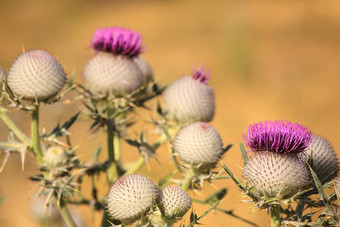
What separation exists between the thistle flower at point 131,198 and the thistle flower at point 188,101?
1.87 m

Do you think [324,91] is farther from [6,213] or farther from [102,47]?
[102,47]

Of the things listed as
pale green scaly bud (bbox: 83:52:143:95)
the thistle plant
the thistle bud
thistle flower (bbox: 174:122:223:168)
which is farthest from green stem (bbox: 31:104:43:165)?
the thistle bud

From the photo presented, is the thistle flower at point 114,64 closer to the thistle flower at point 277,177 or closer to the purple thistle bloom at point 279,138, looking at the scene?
the purple thistle bloom at point 279,138

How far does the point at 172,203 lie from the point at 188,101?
2.09 meters

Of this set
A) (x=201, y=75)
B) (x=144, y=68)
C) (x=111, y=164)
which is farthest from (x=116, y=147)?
(x=201, y=75)

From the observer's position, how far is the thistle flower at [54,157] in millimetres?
4594

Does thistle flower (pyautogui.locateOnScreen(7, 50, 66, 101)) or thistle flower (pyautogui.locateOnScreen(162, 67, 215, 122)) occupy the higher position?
thistle flower (pyautogui.locateOnScreen(7, 50, 66, 101))

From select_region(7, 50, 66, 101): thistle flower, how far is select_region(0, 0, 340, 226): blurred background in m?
6.75

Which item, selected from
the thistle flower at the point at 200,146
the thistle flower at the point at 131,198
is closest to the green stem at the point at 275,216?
the thistle flower at the point at 131,198

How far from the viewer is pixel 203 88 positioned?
6023 mm

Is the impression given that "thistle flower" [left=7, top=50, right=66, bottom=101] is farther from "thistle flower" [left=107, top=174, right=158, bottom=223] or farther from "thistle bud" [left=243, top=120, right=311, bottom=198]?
"thistle bud" [left=243, top=120, right=311, bottom=198]

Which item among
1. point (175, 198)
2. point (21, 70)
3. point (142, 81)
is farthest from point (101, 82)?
point (175, 198)

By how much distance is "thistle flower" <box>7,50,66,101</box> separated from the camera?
15.4ft

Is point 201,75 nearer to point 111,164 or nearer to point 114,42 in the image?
point 114,42
